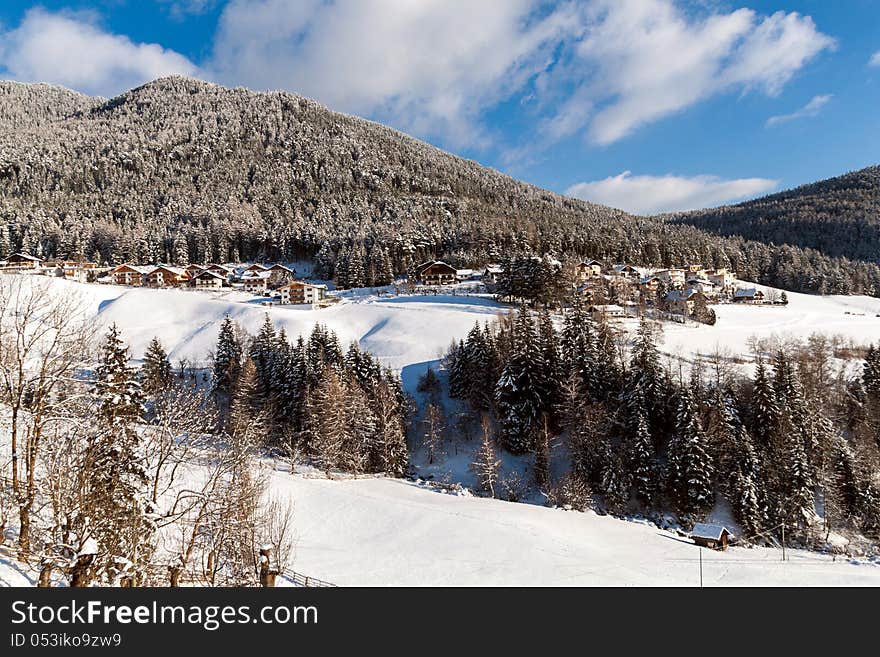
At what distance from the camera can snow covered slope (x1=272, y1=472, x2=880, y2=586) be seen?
63.2 feet

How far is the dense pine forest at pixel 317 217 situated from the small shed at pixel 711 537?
6042 cm

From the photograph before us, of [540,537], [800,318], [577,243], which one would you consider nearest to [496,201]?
[577,243]

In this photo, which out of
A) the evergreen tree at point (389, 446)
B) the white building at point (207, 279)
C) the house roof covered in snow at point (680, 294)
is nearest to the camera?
the evergreen tree at point (389, 446)

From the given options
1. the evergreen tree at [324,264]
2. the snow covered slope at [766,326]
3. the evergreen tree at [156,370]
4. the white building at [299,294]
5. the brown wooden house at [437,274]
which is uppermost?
the evergreen tree at [324,264]

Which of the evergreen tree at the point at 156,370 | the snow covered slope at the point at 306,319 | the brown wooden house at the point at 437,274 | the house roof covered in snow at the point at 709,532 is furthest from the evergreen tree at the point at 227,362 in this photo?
the house roof covered in snow at the point at 709,532

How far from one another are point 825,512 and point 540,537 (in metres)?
24.2

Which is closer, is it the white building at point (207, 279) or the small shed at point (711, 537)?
the small shed at point (711, 537)

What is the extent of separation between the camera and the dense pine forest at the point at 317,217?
10900 centimetres

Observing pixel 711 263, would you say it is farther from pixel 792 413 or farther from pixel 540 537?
pixel 540 537

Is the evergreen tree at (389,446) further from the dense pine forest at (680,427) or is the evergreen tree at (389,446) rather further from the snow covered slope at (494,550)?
the dense pine forest at (680,427)

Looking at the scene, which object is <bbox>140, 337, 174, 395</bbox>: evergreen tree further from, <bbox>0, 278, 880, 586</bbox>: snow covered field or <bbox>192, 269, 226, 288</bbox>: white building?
<bbox>192, 269, 226, 288</bbox>: white building

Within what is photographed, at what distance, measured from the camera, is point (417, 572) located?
66.5 feet

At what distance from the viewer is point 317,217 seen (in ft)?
456

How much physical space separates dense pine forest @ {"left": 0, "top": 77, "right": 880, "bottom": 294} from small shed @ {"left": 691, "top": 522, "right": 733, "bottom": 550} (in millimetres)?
60421
